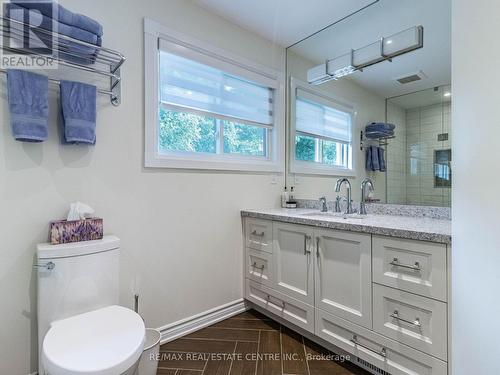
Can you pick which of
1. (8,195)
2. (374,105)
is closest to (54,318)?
(8,195)

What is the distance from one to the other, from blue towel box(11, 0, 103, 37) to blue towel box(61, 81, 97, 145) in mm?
280

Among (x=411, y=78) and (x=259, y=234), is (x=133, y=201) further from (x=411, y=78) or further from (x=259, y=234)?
Result: (x=411, y=78)

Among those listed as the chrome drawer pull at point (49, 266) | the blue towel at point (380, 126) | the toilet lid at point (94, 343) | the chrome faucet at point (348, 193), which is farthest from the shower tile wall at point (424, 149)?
the chrome drawer pull at point (49, 266)

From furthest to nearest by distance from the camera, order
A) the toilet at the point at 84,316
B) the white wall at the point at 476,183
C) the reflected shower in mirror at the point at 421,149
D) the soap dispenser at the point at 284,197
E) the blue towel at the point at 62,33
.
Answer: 1. the soap dispenser at the point at 284,197
2. the reflected shower in mirror at the point at 421,149
3. the blue towel at the point at 62,33
4. the toilet at the point at 84,316
5. the white wall at the point at 476,183

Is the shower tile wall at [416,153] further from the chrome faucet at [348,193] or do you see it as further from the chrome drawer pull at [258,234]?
the chrome drawer pull at [258,234]

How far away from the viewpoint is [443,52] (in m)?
1.71

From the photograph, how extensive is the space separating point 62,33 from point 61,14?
85 mm

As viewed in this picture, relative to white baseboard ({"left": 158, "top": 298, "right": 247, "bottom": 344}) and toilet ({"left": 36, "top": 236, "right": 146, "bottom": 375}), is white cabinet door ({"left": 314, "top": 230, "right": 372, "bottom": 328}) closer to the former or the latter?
white baseboard ({"left": 158, "top": 298, "right": 247, "bottom": 344})

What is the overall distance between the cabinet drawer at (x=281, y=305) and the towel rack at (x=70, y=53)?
173 cm

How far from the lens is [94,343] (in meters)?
1.07

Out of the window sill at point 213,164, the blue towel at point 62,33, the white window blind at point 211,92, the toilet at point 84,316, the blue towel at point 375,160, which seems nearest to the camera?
the toilet at point 84,316

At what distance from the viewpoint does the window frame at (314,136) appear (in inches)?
90.9

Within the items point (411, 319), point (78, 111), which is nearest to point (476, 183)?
point (411, 319)

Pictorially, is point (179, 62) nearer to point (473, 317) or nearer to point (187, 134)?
point (187, 134)
